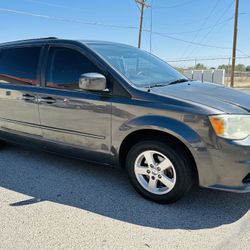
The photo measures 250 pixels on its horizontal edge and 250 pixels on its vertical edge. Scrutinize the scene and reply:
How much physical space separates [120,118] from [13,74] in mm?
1961

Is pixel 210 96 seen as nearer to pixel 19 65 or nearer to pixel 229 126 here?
pixel 229 126

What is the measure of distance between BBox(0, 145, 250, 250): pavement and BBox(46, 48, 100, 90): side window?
3.91ft

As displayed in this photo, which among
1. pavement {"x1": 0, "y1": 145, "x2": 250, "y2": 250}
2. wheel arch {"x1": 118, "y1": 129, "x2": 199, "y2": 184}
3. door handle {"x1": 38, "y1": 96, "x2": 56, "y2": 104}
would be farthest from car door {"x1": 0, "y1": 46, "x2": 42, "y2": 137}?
wheel arch {"x1": 118, "y1": 129, "x2": 199, "y2": 184}

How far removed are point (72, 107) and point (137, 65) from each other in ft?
3.32

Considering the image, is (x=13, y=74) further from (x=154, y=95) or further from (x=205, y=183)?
(x=205, y=183)

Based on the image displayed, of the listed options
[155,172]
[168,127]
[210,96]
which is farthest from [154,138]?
[210,96]

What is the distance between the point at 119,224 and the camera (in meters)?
2.65

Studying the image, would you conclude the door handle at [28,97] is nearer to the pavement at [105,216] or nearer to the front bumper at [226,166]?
the pavement at [105,216]

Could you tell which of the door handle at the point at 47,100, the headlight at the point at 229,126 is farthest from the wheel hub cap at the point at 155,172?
the door handle at the point at 47,100

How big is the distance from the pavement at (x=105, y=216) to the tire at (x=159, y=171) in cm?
14

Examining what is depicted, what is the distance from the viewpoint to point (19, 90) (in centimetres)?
388

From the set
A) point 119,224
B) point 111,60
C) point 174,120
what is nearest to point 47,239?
point 119,224

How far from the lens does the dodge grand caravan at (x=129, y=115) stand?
2.59 meters

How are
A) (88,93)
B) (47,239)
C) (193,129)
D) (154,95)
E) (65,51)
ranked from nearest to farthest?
(47,239)
(193,129)
(154,95)
(88,93)
(65,51)
